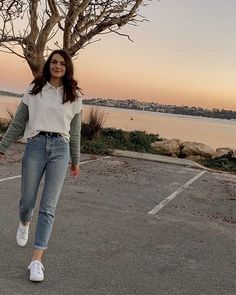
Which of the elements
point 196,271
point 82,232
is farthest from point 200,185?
point 196,271

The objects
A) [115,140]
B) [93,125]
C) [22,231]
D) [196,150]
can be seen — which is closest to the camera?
[22,231]

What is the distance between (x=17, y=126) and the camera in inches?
192

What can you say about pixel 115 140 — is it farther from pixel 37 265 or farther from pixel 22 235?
pixel 37 265

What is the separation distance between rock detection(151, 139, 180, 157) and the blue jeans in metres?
15.8

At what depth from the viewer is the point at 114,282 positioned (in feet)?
15.7

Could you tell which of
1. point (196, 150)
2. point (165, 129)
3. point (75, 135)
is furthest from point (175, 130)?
point (75, 135)

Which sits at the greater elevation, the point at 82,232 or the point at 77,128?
the point at 77,128

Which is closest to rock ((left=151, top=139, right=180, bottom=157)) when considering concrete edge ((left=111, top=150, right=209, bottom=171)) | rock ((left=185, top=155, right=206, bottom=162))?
rock ((left=185, top=155, right=206, bottom=162))

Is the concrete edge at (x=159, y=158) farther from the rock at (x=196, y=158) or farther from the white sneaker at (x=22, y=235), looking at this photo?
the white sneaker at (x=22, y=235)

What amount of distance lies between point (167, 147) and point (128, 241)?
1494cm

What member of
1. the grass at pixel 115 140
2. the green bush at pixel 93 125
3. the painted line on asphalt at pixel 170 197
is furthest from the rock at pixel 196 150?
the painted line on asphalt at pixel 170 197

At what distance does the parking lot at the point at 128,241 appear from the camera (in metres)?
4.77

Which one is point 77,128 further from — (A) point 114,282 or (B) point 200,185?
(B) point 200,185

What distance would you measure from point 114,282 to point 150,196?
17.4 feet
